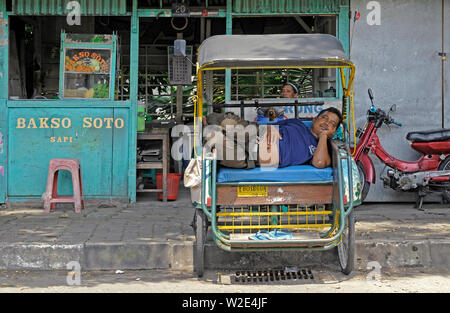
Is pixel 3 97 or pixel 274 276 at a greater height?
pixel 3 97

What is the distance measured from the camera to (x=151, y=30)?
34.4ft

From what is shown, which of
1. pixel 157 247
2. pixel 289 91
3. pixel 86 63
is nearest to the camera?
pixel 157 247

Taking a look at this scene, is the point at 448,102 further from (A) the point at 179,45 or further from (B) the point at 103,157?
(B) the point at 103,157

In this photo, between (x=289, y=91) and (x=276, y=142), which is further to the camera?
(x=289, y=91)

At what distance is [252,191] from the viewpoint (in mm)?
4883

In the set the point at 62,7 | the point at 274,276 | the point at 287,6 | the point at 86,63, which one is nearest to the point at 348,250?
the point at 274,276

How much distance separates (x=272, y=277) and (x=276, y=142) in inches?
47.8

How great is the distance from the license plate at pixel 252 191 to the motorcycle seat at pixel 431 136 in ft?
11.5

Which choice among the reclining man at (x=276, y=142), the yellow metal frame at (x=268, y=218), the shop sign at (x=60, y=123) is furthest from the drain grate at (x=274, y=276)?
the shop sign at (x=60, y=123)

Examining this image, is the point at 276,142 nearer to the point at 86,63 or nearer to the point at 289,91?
the point at 289,91

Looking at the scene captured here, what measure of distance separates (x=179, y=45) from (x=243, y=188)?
10.3 feet

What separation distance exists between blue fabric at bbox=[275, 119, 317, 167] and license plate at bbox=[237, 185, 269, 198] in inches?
13.3

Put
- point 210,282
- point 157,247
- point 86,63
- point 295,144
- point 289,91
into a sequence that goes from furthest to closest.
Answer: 1. point 86,63
2. point 289,91
3. point 157,247
4. point 295,144
5. point 210,282

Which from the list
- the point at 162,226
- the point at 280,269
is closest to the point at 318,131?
the point at 280,269
